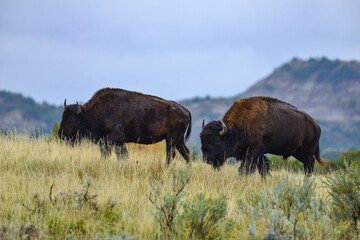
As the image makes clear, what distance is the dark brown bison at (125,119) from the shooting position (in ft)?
36.2

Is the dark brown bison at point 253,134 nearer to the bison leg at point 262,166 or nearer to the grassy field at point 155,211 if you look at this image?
the bison leg at point 262,166

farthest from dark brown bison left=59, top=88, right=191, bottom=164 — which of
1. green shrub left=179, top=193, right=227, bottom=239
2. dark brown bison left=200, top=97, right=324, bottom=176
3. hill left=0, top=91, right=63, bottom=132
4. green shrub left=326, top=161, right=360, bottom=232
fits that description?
hill left=0, top=91, right=63, bottom=132

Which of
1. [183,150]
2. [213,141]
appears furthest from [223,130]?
[183,150]

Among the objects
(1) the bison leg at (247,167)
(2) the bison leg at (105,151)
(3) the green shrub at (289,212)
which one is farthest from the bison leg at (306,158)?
(2) the bison leg at (105,151)

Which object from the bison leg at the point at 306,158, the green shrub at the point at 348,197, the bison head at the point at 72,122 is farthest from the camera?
the bison head at the point at 72,122

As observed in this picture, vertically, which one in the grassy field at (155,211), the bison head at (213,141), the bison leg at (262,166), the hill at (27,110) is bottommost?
the grassy field at (155,211)

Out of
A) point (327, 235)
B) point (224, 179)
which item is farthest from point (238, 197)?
point (327, 235)

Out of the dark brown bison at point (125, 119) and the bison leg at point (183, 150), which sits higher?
the dark brown bison at point (125, 119)

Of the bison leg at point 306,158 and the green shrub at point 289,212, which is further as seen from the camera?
the bison leg at point 306,158

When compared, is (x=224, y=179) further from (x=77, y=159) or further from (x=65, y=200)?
(x=65, y=200)

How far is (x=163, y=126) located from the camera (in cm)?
1134

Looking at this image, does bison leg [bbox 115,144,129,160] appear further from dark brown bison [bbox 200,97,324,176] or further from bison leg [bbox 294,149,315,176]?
bison leg [bbox 294,149,315,176]

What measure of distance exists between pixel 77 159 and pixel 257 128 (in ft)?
12.6

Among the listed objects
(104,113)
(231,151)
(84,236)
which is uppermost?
(104,113)
